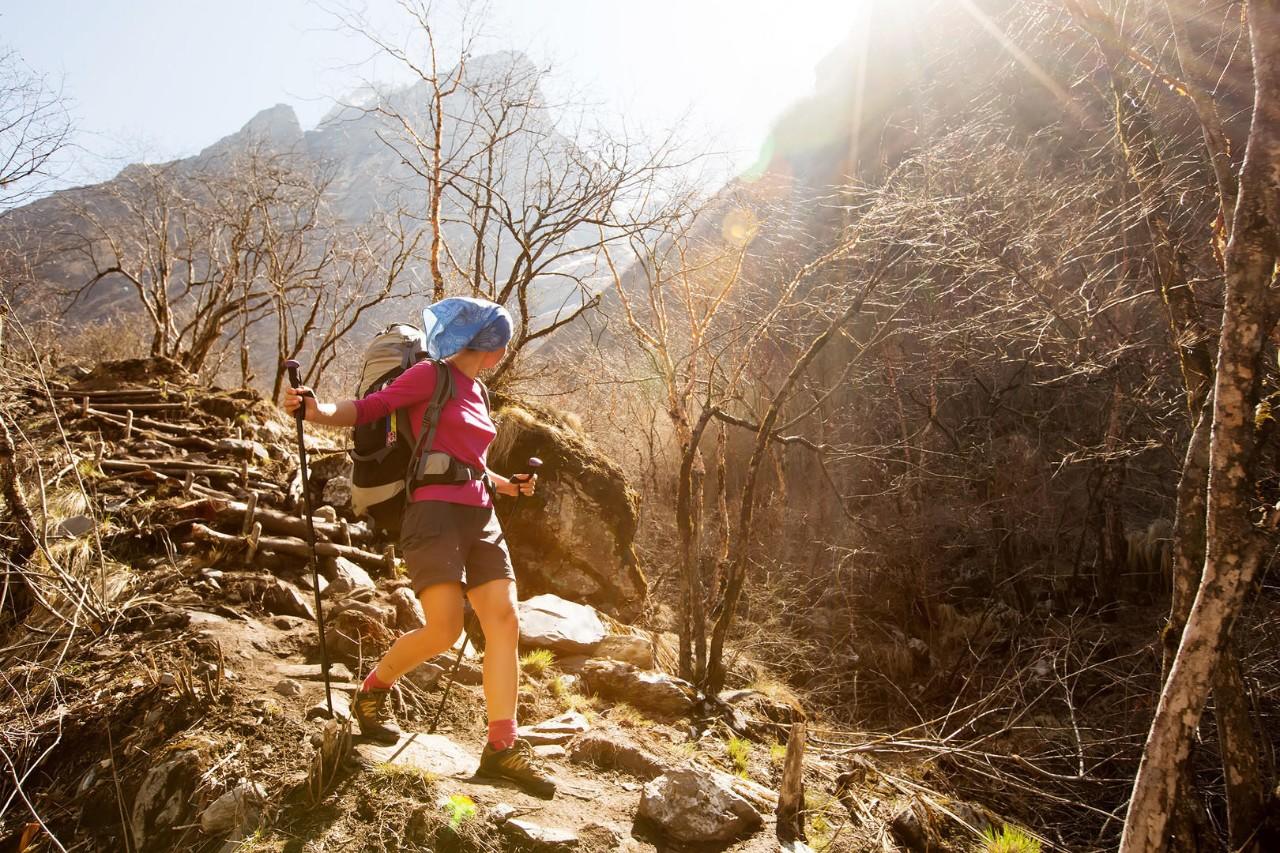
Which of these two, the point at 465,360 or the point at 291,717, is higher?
the point at 465,360

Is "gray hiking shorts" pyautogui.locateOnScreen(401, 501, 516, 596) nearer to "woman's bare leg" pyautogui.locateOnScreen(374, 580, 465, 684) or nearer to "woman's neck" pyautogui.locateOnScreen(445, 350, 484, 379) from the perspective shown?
"woman's bare leg" pyautogui.locateOnScreen(374, 580, 465, 684)

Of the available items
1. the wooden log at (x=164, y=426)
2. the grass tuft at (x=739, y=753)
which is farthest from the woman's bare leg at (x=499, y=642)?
the wooden log at (x=164, y=426)

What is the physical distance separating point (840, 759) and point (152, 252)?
15.4m

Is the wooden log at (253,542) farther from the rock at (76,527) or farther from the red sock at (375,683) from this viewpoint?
the red sock at (375,683)

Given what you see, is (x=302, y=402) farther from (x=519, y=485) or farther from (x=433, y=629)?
(x=519, y=485)

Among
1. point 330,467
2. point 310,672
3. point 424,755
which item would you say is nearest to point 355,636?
point 310,672

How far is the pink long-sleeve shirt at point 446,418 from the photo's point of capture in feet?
9.59

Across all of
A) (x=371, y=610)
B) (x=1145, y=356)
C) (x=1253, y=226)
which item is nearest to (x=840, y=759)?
(x=371, y=610)

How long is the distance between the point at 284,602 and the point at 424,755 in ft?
6.32

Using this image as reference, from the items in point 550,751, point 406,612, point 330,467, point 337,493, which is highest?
point 330,467

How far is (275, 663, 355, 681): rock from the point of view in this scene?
3740 mm

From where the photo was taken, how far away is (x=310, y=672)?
3.80 m

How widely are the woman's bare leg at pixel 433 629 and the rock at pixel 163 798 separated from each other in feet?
2.69

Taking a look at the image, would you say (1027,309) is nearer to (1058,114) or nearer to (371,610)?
(1058,114)
